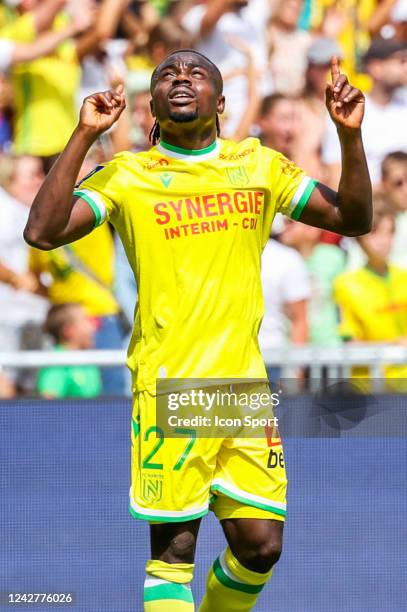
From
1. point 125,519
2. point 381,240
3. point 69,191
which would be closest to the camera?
point 69,191

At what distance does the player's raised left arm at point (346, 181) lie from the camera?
400 cm

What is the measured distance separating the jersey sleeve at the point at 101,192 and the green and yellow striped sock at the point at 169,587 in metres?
1.15

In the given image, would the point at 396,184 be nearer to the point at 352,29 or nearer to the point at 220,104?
the point at 352,29

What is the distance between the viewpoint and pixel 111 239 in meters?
7.67

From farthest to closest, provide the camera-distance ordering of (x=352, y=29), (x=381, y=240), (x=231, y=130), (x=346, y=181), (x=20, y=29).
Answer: (x=352, y=29) → (x=231, y=130) → (x=20, y=29) → (x=381, y=240) → (x=346, y=181)

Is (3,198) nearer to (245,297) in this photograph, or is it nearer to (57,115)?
(57,115)

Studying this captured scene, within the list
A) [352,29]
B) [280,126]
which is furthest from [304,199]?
[352,29]

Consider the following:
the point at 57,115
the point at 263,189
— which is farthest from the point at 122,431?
the point at 57,115

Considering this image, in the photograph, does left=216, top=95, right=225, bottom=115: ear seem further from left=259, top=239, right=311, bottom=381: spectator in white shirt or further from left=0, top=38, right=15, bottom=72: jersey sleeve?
left=0, top=38, right=15, bottom=72: jersey sleeve

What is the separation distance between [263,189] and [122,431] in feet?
5.27

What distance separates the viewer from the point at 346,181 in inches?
160

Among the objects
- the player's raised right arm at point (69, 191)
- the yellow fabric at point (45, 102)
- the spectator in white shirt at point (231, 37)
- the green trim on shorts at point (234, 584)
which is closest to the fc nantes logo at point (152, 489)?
the green trim on shorts at point (234, 584)

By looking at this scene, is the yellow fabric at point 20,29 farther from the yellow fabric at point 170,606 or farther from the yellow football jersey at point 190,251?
the yellow fabric at point 170,606

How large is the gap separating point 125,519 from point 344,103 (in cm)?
205
